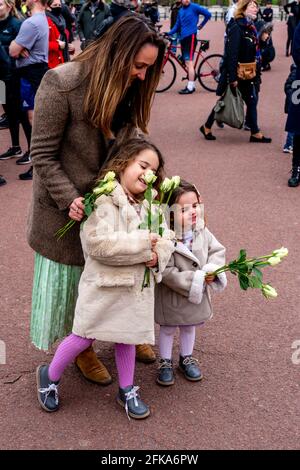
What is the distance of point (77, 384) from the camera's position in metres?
3.23

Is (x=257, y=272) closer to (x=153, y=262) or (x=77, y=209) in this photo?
(x=153, y=262)

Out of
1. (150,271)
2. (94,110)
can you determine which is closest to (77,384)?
(150,271)

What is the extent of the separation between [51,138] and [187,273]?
2.95 feet

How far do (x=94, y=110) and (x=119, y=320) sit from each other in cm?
90

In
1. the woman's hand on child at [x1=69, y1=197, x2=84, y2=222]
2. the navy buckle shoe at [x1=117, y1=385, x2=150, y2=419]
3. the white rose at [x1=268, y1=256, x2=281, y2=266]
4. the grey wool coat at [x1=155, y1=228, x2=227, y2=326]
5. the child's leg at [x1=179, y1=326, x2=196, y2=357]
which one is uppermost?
the woman's hand on child at [x1=69, y1=197, x2=84, y2=222]

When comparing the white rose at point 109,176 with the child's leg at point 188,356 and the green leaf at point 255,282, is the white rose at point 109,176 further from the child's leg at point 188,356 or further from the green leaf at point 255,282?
the child's leg at point 188,356

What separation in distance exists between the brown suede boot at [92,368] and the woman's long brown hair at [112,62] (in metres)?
1.24

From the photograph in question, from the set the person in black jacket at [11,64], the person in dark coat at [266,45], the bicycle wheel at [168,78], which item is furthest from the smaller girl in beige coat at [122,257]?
the bicycle wheel at [168,78]

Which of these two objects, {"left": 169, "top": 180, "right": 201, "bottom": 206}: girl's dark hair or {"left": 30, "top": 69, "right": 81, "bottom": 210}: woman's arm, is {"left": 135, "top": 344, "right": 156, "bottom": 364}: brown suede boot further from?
{"left": 30, "top": 69, "right": 81, "bottom": 210}: woman's arm

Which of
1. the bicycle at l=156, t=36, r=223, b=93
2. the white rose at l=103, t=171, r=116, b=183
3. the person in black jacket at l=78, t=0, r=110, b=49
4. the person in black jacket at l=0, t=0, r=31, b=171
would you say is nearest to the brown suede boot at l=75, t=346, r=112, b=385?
the white rose at l=103, t=171, r=116, b=183

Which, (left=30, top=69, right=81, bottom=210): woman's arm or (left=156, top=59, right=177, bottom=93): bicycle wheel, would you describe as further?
(left=156, top=59, right=177, bottom=93): bicycle wheel

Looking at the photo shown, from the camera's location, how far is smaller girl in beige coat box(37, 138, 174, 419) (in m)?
2.63

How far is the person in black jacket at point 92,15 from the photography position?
33.4 feet

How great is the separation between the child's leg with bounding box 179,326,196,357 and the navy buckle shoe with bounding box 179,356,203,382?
0.03m
